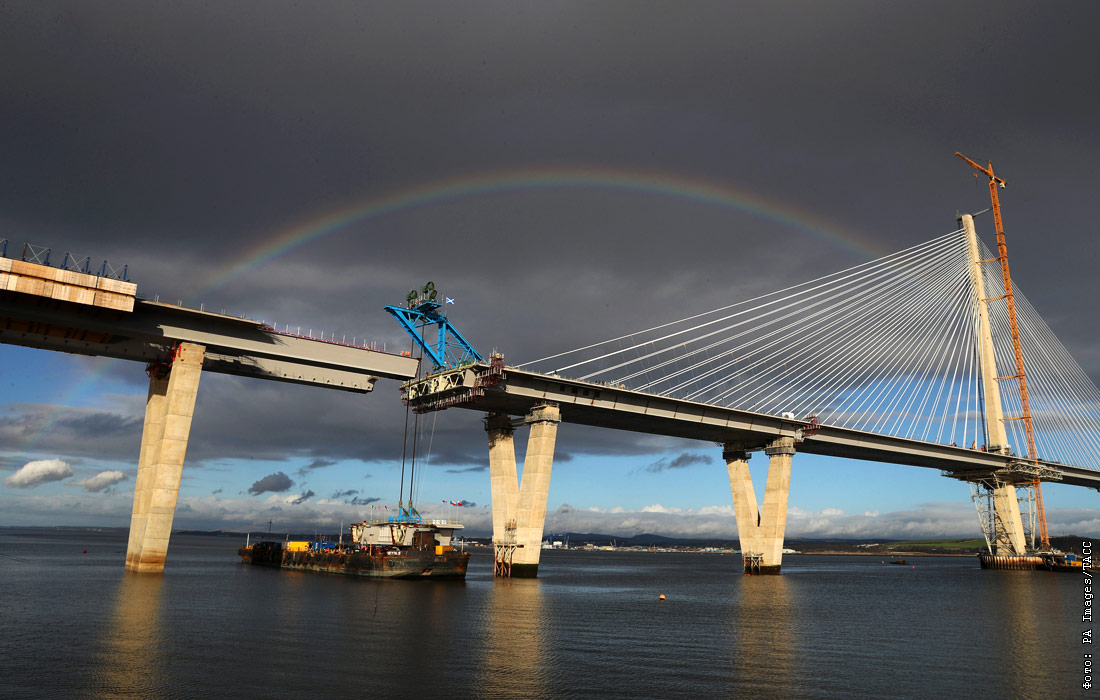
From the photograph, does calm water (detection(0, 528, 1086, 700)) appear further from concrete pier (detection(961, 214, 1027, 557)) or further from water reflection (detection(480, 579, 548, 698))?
concrete pier (detection(961, 214, 1027, 557))

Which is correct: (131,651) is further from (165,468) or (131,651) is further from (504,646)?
(165,468)

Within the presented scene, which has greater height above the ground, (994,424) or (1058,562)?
(994,424)

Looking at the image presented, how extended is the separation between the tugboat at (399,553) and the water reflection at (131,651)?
3031 centimetres

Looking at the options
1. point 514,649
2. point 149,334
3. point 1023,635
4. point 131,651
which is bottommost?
point 131,651

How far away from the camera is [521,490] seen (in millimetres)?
78125

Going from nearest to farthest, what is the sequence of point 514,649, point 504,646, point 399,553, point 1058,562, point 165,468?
point 514,649 → point 504,646 → point 165,468 → point 399,553 → point 1058,562

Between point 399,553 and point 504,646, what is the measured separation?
1898 inches

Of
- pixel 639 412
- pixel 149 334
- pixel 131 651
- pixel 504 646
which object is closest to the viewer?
pixel 131 651

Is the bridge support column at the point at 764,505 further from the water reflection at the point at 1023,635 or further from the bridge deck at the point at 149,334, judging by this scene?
the bridge deck at the point at 149,334

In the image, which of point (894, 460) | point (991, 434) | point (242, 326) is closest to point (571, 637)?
point (242, 326)

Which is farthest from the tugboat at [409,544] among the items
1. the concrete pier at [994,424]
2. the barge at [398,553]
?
the concrete pier at [994,424]

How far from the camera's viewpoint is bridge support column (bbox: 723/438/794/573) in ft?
325

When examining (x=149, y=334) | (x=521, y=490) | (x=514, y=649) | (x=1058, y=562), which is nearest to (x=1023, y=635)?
(x=514, y=649)

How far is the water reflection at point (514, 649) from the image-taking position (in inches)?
920
